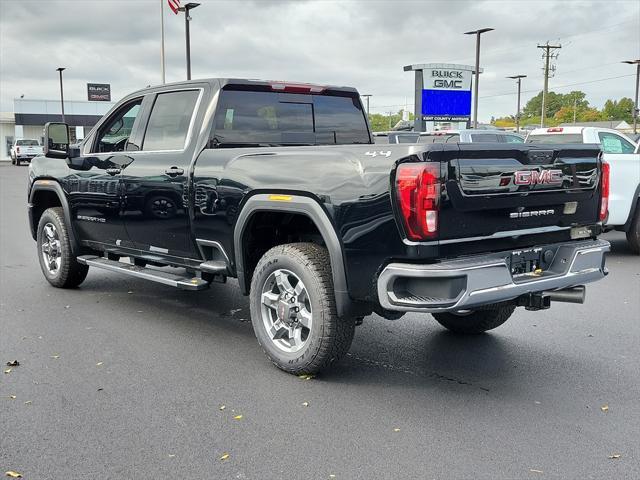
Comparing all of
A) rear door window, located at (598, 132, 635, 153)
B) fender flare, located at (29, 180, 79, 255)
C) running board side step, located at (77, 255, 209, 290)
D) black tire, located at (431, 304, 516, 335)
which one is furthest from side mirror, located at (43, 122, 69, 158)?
rear door window, located at (598, 132, 635, 153)

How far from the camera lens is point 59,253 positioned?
751cm

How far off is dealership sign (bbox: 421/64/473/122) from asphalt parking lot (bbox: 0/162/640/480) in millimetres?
20375

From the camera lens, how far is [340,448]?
3637mm

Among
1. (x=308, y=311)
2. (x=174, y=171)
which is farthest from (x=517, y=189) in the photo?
(x=174, y=171)

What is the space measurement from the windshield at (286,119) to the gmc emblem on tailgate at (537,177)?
7.77 feet

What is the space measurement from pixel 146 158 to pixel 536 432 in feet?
12.6

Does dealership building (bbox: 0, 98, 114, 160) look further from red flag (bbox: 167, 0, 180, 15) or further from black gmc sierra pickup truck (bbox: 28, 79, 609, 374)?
black gmc sierra pickup truck (bbox: 28, 79, 609, 374)

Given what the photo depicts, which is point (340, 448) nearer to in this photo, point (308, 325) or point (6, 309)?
point (308, 325)

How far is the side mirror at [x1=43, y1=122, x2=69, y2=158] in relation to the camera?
673 cm

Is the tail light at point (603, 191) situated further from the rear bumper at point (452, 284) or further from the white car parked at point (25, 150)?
the white car parked at point (25, 150)

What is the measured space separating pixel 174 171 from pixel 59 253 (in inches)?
102

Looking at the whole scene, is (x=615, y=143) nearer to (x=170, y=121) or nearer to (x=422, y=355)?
(x=422, y=355)

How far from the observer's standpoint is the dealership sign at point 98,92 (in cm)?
8125

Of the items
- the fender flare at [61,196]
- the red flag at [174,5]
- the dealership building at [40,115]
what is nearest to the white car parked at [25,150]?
the dealership building at [40,115]
